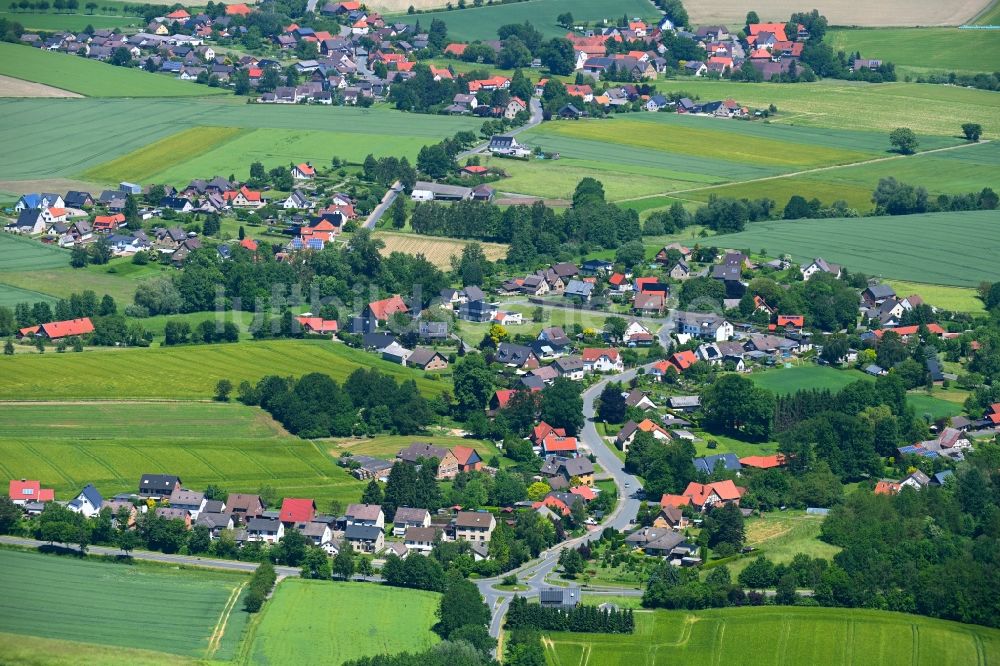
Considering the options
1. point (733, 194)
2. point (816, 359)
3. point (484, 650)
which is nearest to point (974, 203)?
point (733, 194)

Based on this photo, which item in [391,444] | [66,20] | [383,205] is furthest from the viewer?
[66,20]

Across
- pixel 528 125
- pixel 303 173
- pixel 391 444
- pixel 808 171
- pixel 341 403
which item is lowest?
pixel 391 444

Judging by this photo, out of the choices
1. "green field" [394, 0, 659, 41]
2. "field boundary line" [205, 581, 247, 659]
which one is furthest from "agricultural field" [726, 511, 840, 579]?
"green field" [394, 0, 659, 41]

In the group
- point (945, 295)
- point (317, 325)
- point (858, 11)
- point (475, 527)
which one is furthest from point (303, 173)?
point (858, 11)

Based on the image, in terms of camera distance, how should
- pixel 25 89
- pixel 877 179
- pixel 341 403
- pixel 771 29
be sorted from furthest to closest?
pixel 771 29
pixel 25 89
pixel 877 179
pixel 341 403

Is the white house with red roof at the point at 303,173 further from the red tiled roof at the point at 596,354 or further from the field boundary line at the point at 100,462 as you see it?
the field boundary line at the point at 100,462

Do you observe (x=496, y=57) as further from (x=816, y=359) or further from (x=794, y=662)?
(x=794, y=662)

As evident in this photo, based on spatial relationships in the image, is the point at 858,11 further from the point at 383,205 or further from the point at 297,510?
the point at 297,510
